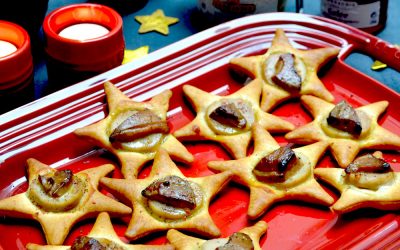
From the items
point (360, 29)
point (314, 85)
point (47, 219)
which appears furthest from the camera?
point (360, 29)

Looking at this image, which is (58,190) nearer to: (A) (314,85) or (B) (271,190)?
(B) (271,190)

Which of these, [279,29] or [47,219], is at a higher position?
[279,29]

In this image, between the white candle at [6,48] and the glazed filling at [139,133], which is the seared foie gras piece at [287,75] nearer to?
the glazed filling at [139,133]

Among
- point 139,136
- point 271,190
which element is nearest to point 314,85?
point 271,190

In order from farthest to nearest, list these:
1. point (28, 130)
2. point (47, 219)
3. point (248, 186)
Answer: point (28, 130) < point (248, 186) < point (47, 219)

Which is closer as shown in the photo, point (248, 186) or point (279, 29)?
point (248, 186)

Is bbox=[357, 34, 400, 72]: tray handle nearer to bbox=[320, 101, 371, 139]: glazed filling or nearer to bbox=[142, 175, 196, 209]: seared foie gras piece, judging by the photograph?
bbox=[320, 101, 371, 139]: glazed filling

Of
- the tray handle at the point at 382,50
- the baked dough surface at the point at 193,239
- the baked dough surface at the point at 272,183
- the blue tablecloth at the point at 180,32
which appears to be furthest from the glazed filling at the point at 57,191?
the tray handle at the point at 382,50
